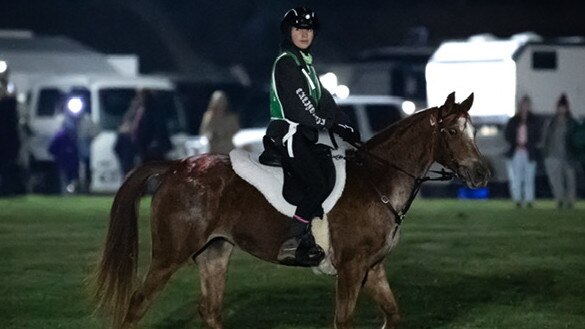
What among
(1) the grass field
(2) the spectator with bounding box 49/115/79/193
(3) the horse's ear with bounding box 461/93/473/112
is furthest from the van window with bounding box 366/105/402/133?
(3) the horse's ear with bounding box 461/93/473/112

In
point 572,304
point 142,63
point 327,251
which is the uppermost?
point 327,251

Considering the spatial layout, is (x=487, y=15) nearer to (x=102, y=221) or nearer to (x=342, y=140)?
(x=102, y=221)

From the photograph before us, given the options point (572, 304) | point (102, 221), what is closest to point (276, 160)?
point (572, 304)

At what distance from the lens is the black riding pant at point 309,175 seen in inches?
515

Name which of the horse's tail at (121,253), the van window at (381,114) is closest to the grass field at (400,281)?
the horse's tail at (121,253)

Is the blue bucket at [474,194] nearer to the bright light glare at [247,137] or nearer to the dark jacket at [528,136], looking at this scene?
the dark jacket at [528,136]

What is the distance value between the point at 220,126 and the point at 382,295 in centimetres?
1809

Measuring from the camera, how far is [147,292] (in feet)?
43.4

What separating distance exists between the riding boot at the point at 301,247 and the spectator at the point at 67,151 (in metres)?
20.8

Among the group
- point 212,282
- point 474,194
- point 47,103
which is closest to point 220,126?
point 47,103

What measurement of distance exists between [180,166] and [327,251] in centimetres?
136

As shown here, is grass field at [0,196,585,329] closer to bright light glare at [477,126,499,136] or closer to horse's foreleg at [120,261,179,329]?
horse's foreleg at [120,261,179,329]

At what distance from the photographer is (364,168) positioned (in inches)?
527

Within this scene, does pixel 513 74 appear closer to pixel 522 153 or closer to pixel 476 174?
pixel 522 153
